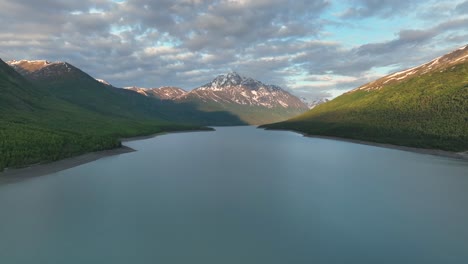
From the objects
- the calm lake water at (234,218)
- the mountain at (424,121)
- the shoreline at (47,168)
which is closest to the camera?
the calm lake water at (234,218)

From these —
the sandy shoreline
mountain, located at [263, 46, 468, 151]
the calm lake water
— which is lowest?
the calm lake water

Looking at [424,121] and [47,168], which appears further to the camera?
[424,121]

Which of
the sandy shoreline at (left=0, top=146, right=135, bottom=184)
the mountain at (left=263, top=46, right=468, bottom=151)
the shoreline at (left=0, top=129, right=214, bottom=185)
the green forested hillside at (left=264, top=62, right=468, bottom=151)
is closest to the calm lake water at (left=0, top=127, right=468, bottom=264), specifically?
the shoreline at (left=0, top=129, right=214, bottom=185)

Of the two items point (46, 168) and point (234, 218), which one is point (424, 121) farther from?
point (46, 168)

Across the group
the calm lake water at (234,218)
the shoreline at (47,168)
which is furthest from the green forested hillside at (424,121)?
the shoreline at (47,168)

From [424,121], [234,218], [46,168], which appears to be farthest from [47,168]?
[424,121]

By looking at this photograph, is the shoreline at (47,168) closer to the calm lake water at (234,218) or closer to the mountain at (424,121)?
the calm lake water at (234,218)

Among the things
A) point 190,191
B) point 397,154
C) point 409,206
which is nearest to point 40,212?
Result: point 190,191

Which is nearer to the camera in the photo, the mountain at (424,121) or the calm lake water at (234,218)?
the calm lake water at (234,218)

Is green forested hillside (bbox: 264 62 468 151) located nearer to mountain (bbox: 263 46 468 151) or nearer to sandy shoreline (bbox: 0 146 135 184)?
mountain (bbox: 263 46 468 151)
